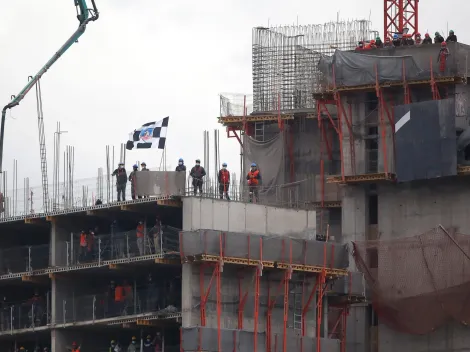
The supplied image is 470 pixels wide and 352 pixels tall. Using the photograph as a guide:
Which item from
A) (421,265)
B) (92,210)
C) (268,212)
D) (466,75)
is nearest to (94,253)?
(92,210)

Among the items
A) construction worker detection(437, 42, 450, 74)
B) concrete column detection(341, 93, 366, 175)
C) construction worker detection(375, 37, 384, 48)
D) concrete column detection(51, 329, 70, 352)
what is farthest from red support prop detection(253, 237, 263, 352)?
construction worker detection(375, 37, 384, 48)

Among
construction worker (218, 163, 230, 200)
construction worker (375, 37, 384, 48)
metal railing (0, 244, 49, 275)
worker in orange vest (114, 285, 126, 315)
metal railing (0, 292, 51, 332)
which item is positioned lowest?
metal railing (0, 292, 51, 332)

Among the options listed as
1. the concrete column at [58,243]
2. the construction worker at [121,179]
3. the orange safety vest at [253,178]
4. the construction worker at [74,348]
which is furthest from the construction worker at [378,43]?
the construction worker at [74,348]

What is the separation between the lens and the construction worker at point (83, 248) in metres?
130

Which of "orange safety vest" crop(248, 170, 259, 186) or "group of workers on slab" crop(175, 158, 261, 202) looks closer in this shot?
"group of workers on slab" crop(175, 158, 261, 202)

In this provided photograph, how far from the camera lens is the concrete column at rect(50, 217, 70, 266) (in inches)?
5241

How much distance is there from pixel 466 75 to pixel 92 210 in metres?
29.2

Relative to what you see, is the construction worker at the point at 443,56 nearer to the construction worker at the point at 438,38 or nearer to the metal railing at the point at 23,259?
the construction worker at the point at 438,38

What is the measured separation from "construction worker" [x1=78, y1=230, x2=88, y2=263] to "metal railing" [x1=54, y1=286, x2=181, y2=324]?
8.35 feet

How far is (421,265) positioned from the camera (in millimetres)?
130625

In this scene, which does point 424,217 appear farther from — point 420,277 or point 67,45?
point 67,45

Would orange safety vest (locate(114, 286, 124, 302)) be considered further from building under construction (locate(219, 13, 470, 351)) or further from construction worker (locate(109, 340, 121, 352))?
building under construction (locate(219, 13, 470, 351))

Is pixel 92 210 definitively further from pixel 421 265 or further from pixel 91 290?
pixel 421 265

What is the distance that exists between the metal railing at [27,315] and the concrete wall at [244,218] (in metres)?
14.2
